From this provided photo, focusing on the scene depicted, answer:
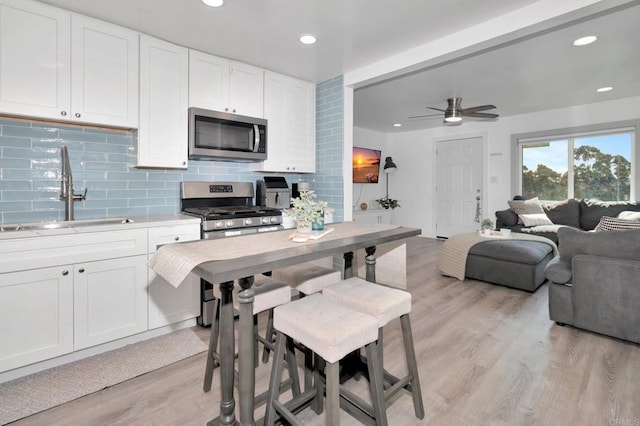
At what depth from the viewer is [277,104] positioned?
139 inches

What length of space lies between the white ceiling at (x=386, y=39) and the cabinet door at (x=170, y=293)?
157 centimetres

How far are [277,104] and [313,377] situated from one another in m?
2.73

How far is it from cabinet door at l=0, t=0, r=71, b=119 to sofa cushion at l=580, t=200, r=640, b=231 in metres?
6.51

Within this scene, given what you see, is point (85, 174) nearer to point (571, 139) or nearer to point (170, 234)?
point (170, 234)

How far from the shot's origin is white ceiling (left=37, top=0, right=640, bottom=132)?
229 cm

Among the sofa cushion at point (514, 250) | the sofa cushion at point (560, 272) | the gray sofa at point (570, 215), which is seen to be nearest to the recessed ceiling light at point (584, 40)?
the sofa cushion at point (560, 272)

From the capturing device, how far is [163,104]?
9.09 ft

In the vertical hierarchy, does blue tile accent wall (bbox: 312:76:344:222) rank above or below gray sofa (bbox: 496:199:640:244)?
above

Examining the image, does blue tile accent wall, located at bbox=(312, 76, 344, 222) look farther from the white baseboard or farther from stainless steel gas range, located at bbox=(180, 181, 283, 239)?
the white baseboard

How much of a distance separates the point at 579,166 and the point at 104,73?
22.1 feet

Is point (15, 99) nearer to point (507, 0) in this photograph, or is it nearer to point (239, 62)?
point (239, 62)

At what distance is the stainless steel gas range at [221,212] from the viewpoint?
9.01 ft

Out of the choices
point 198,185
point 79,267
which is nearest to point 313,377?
point 79,267

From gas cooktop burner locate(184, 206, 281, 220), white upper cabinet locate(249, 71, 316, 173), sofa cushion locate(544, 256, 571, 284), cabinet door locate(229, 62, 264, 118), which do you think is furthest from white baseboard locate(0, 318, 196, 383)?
sofa cushion locate(544, 256, 571, 284)
